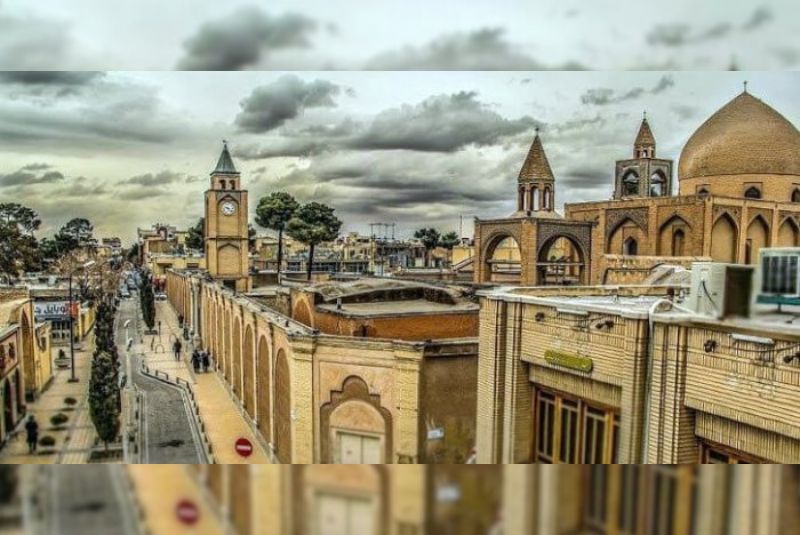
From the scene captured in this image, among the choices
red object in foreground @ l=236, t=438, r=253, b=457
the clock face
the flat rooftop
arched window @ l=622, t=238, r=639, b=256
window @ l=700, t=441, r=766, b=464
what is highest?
the clock face

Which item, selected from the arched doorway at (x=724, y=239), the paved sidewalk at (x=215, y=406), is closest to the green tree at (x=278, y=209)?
the paved sidewalk at (x=215, y=406)

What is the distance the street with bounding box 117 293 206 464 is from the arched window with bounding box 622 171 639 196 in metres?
14.5

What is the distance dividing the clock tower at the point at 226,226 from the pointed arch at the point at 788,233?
15.8 m

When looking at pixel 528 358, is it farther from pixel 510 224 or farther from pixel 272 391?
pixel 510 224

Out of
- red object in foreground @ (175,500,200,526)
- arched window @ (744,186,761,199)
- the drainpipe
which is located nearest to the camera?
red object in foreground @ (175,500,200,526)

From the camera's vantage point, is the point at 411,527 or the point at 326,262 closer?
the point at 411,527

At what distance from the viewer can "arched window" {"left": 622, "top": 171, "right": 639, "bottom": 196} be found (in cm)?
2000

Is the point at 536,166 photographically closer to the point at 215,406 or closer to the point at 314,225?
the point at 314,225

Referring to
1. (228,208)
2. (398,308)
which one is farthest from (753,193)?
(228,208)

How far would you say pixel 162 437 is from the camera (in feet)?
32.2

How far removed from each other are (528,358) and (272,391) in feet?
16.6

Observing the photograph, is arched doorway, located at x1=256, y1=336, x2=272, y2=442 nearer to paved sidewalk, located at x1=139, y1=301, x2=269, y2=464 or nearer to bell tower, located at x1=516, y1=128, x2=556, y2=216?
paved sidewalk, located at x1=139, y1=301, x2=269, y2=464

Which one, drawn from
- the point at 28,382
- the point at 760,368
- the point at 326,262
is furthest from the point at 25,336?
the point at 326,262

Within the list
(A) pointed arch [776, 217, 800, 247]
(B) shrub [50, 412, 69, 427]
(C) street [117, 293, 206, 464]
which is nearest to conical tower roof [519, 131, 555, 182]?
(A) pointed arch [776, 217, 800, 247]
